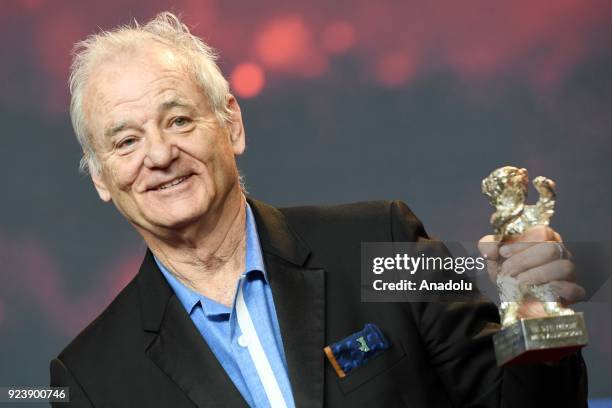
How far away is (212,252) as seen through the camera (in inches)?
104

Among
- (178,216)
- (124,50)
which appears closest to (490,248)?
(178,216)

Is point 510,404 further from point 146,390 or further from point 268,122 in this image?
point 268,122

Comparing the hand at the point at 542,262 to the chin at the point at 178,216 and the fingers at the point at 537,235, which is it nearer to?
the fingers at the point at 537,235

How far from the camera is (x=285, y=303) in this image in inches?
101

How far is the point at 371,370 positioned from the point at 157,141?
28.9 inches

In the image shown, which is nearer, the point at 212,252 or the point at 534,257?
the point at 534,257

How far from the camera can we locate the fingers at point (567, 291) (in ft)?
6.45

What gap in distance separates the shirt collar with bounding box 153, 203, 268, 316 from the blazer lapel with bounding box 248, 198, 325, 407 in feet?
0.06

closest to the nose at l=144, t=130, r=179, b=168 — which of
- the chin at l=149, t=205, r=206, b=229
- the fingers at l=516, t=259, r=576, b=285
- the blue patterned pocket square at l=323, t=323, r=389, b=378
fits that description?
the chin at l=149, t=205, r=206, b=229

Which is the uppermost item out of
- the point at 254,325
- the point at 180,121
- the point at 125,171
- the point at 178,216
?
the point at 180,121

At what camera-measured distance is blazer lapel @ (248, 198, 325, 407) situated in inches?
96.2

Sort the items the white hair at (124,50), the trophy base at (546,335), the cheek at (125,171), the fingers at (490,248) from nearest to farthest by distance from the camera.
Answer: the trophy base at (546,335) → the fingers at (490,248) → the cheek at (125,171) → the white hair at (124,50)

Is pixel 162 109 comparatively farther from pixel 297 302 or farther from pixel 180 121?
pixel 297 302

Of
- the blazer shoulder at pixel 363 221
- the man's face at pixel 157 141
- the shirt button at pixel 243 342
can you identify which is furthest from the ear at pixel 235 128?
the shirt button at pixel 243 342
